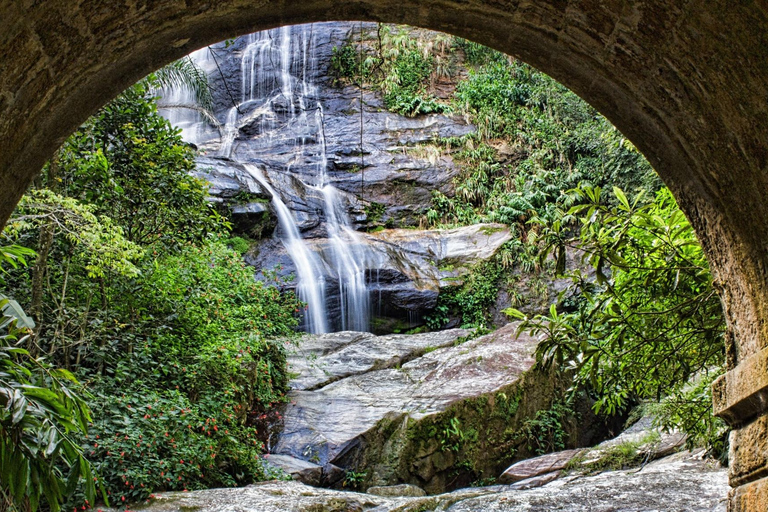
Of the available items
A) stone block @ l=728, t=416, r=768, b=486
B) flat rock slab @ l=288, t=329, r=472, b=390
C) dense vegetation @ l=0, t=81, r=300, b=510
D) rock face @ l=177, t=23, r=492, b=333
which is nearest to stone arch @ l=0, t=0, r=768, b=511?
stone block @ l=728, t=416, r=768, b=486

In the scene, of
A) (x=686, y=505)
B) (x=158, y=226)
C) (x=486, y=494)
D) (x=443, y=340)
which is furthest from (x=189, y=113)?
(x=686, y=505)

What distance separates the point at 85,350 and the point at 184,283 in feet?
4.43

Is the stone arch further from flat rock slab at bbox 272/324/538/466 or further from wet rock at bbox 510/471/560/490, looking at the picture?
flat rock slab at bbox 272/324/538/466

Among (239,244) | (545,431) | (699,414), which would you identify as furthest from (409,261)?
(699,414)

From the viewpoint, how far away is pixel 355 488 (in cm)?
795

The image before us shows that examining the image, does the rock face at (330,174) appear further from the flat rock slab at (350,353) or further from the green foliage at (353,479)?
the green foliage at (353,479)

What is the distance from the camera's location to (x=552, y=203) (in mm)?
17141

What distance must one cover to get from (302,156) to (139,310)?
A: 13.0m

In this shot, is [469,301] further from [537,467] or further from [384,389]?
[537,467]

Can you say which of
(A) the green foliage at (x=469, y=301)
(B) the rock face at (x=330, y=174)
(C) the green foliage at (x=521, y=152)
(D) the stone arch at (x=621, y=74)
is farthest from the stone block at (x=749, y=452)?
(C) the green foliage at (x=521, y=152)

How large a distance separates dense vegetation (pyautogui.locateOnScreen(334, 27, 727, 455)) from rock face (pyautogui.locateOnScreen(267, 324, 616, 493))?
38.3 inches

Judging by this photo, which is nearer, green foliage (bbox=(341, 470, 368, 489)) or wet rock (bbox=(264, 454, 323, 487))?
wet rock (bbox=(264, 454, 323, 487))

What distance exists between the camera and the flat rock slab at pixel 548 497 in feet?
16.7

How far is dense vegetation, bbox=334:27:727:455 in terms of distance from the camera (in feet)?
11.6
